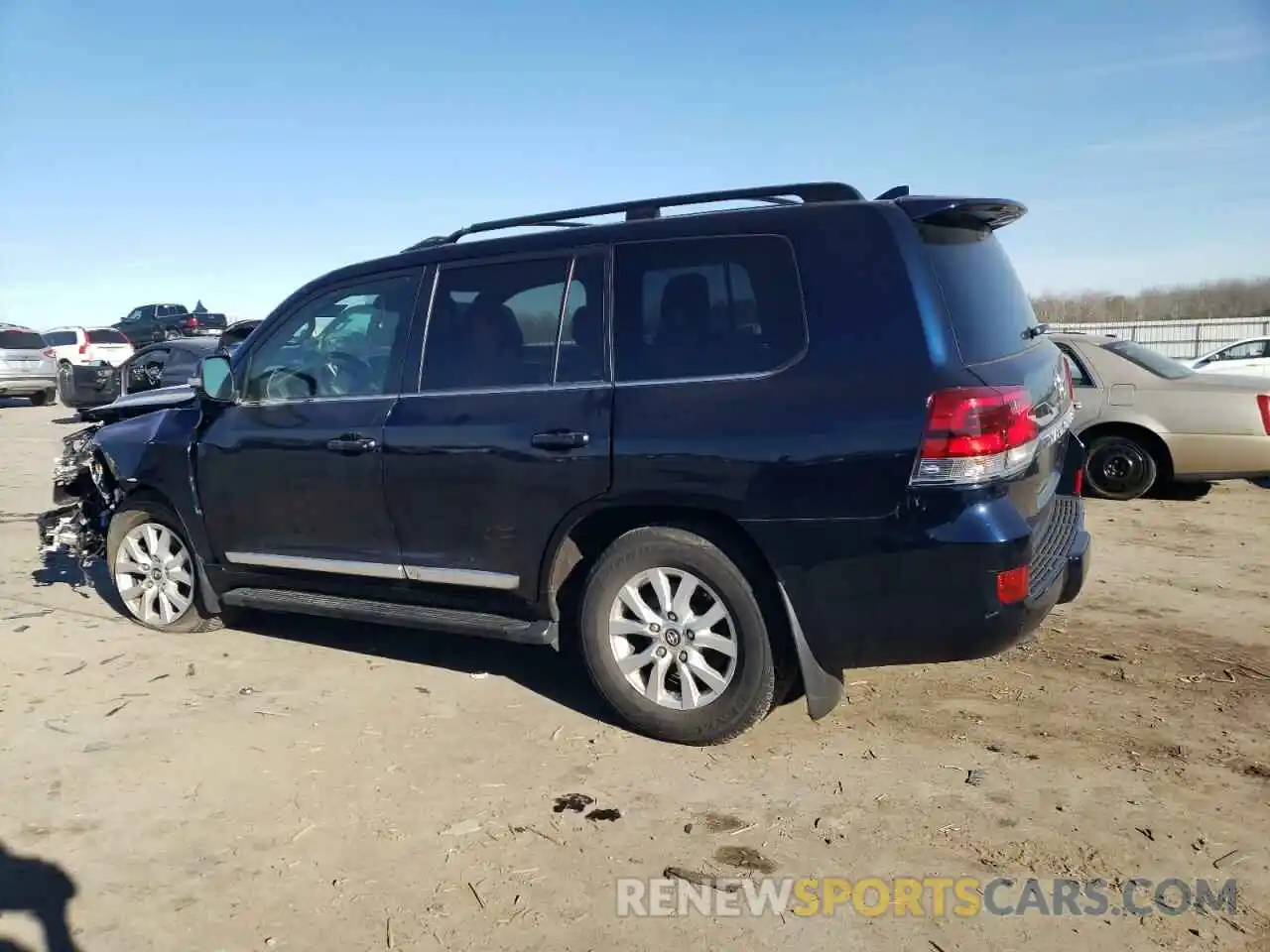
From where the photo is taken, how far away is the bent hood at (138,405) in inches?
239

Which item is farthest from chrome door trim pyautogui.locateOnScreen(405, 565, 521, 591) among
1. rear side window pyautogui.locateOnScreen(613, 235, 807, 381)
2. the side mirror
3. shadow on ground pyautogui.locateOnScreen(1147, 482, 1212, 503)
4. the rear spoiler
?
shadow on ground pyautogui.locateOnScreen(1147, 482, 1212, 503)

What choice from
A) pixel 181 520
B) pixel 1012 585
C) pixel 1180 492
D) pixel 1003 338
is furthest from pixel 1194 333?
pixel 181 520

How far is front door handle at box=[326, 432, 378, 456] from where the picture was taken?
455 centimetres

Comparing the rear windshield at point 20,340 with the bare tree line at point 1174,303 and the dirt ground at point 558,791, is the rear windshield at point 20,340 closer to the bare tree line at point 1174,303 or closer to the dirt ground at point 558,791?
the dirt ground at point 558,791

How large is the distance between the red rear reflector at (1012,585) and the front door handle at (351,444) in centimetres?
265

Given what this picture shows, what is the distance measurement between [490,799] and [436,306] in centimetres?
216

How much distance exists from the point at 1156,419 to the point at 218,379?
288 inches

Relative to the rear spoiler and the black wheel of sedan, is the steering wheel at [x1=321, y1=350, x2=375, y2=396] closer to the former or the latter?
the rear spoiler

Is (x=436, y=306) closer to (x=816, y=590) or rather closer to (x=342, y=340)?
(x=342, y=340)

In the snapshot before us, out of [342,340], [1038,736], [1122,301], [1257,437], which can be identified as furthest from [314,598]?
[1122,301]

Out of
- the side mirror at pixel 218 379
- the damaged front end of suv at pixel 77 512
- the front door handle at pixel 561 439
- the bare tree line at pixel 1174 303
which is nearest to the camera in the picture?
the front door handle at pixel 561 439

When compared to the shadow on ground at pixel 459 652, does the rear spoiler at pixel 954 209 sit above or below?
above

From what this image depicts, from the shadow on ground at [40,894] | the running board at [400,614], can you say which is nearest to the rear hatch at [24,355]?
the running board at [400,614]

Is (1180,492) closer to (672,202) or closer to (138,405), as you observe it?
(672,202)
